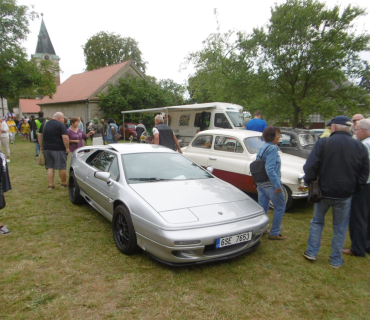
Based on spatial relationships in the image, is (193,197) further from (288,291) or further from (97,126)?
(97,126)

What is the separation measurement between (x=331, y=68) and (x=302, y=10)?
204 cm

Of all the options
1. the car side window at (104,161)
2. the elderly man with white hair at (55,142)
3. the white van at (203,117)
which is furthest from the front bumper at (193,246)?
the white van at (203,117)

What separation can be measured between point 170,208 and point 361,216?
246cm

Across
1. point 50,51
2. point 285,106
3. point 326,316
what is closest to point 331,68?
point 285,106

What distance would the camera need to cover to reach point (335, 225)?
3236 millimetres

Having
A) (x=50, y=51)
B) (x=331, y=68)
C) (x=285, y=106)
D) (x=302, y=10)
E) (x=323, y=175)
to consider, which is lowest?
(x=323, y=175)

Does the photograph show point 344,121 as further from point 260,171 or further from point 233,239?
point 233,239

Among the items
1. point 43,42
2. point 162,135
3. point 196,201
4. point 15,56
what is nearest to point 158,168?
point 196,201

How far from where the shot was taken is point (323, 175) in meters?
3.13

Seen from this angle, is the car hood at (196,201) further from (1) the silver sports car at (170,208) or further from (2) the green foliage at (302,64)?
(2) the green foliage at (302,64)

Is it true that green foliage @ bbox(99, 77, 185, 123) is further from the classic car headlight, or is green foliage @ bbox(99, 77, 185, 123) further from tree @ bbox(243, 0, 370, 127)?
the classic car headlight

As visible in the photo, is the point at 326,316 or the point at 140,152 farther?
the point at 140,152

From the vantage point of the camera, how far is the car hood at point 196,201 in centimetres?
299

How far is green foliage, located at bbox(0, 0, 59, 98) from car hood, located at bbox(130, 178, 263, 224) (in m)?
21.1
